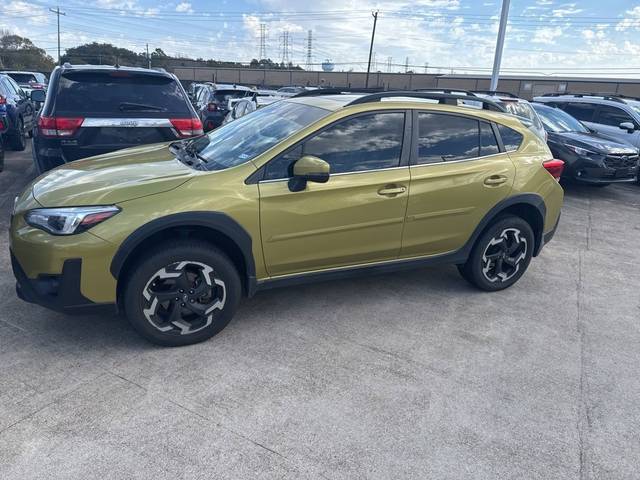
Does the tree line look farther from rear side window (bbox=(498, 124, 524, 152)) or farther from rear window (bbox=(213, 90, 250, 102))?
rear side window (bbox=(498, 124, 524, 152))

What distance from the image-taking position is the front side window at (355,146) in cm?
337

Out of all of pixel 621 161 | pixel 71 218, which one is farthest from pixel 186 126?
pixel 621 161

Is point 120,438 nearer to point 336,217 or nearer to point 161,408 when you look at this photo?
point 161,408

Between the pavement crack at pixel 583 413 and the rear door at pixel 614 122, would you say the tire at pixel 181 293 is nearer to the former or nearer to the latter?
the pavement crack at pixel 583 413

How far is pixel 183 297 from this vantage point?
318cm

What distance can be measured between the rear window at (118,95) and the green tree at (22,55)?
73893 millimetres

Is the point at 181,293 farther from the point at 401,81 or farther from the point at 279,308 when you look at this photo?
the point at 401,81

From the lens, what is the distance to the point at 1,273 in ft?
13.8

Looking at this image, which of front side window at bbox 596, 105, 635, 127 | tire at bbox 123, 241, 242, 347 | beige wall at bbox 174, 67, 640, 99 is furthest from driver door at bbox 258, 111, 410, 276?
beige wall at bbox 174, 67, 640, 99

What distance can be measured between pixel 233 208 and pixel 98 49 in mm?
84996

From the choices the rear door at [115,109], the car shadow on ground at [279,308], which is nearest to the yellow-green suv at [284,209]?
the car shadow on ground at [279,308]

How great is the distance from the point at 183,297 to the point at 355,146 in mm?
1654

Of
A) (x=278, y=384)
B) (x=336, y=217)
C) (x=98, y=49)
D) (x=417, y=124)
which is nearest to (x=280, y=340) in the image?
(x=278, y=384)

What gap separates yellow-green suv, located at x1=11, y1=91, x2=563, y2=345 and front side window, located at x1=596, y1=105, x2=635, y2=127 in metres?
8.28
